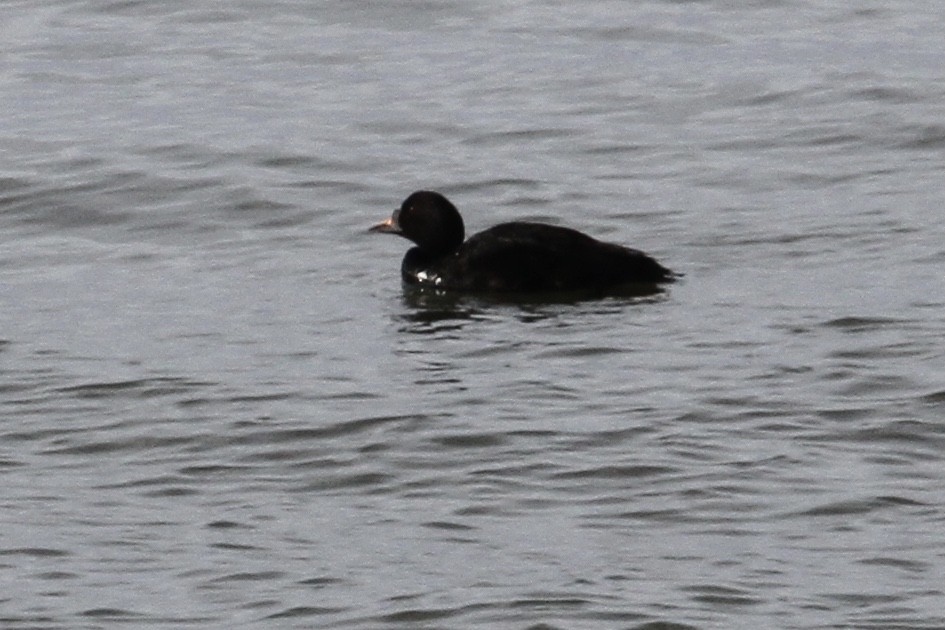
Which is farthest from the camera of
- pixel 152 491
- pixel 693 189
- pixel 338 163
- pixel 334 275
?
pixel 338 163

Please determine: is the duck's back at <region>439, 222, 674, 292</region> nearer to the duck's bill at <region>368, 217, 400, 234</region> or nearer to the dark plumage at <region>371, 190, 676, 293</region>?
the dark plumage at <region>371, 190, 676, 293</region>

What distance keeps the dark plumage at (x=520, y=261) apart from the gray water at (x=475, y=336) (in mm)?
193

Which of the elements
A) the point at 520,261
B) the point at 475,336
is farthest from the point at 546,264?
the point at 475,336

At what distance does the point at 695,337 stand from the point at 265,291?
256 centimetres

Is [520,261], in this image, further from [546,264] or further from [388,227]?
[388,227]

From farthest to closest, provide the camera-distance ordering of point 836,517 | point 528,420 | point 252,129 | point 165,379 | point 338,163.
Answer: point 252,129, point 338,163, point 165,379, point 528,420, point 836,517

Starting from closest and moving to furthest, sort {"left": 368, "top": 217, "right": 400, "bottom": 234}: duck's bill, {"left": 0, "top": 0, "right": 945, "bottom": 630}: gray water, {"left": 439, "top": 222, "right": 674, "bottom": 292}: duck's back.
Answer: {"left": 0, "top": 0, "right": 945, "bottom": 630}: gray water
{"left": 439, "top": 222, "right": 674, "bottom": 292}: duck's back
{"left": 368, "top": 217, "right": 400, "bottom": 234}: duck's bill

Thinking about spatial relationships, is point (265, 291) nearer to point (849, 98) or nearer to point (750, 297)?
point (750, 297)

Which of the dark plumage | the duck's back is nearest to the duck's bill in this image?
the dark plumage

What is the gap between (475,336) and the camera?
12.3 m

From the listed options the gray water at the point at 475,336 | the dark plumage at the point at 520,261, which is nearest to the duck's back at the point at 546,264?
the dark plumage at the point at 520,261

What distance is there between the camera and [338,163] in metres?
17.0

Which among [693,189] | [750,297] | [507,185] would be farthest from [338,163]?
[750,297]

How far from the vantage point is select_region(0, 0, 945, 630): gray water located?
8055 mm
